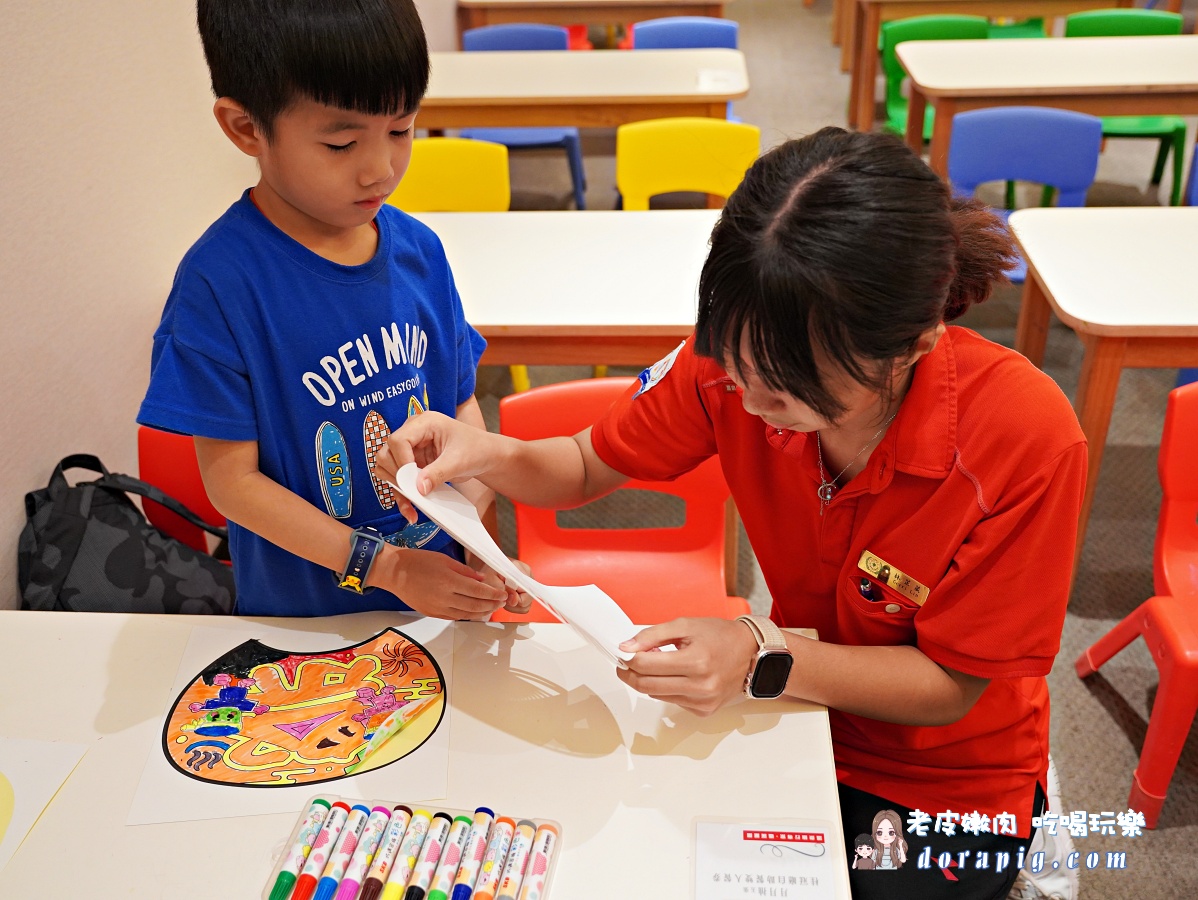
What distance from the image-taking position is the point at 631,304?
2.21 meters

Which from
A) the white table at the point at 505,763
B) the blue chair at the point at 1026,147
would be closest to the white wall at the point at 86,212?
the white table at the point at 505,763

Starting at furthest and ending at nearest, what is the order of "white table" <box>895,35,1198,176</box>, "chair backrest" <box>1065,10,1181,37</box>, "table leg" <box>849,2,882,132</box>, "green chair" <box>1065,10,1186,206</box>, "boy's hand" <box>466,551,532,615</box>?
1. "table leg" <box>849,2,882,132</box>
2. "chair backrest" <box>1065,10,1181,37</box>
3. "green chair" <box>1065,10,1186,206</box>
4. "white table" <box>895,35,1198,176</box>
5. "boy's hand" <box>466,551,532,615</box>

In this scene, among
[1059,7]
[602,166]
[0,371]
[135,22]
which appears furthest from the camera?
[602,166]

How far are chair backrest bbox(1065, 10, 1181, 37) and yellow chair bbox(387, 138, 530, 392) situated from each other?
2731mm

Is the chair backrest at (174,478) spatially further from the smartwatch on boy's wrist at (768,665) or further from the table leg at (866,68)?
the table leg at (866,68)

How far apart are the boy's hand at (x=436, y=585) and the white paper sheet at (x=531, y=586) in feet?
0.43

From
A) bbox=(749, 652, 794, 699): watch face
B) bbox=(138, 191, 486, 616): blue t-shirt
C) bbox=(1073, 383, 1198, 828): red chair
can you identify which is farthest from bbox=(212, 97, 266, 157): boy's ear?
bbox=(1073, 383, 1198, 828): red chair

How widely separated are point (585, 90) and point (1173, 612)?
2692mm

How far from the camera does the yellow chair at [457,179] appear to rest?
2922mm

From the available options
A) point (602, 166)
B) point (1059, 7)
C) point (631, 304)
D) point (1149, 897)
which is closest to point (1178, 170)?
point (1059, 7)

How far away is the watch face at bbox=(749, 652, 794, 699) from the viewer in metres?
1.04

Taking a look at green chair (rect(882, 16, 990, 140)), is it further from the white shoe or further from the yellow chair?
the white shoe

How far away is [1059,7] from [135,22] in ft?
14.4

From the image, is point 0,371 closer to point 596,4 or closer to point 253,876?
point 253,876
